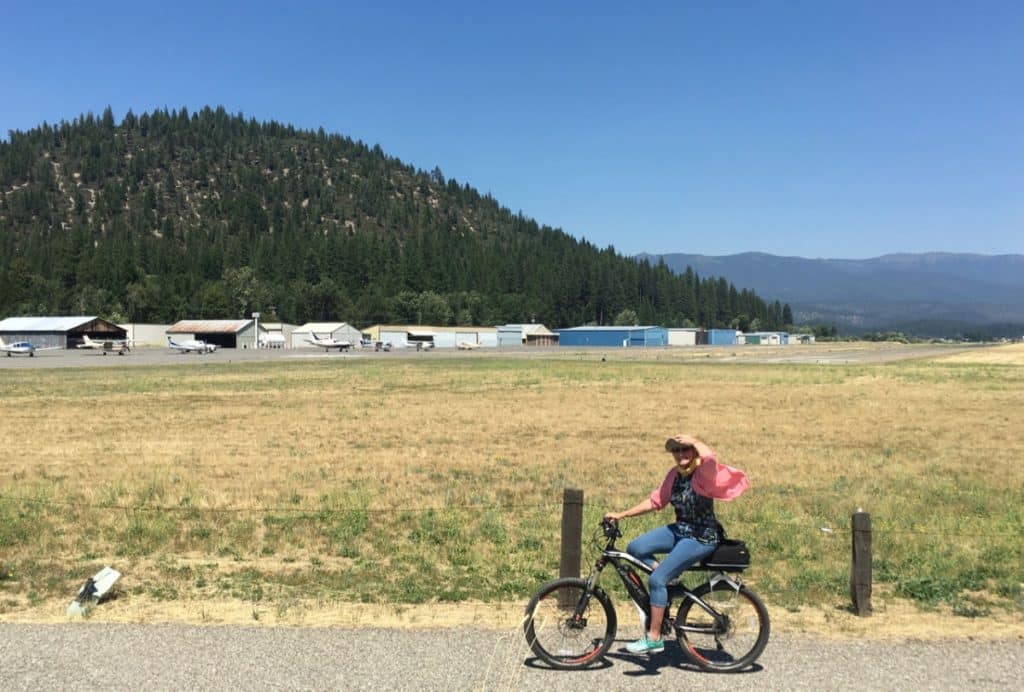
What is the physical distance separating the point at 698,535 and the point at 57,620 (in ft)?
22.0

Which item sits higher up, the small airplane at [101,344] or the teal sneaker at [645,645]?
the teal sneaker at [645,645]

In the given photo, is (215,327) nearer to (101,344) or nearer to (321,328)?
(101,344)

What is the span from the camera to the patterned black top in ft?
23.2

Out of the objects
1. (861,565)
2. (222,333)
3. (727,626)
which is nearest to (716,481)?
(727,626)

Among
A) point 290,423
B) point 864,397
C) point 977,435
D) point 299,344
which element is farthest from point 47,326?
point 977,435

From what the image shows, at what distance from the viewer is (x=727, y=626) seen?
281 inches

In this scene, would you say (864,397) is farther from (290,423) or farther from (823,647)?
(823,647)

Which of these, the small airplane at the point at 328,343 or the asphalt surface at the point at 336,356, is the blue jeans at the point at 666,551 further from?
the small airplane at the point at 328,343

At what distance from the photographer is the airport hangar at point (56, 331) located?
408ft

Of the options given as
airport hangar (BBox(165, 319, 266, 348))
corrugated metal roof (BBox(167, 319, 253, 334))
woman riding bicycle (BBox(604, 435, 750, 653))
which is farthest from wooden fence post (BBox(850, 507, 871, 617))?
corrugated metal roof (BBox(167, 319, 253, 334))

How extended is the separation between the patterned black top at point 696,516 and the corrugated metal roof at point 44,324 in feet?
449

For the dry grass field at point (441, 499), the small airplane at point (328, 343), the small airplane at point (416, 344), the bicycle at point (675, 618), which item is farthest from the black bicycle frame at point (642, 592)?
the small airplane at point (416, 344)

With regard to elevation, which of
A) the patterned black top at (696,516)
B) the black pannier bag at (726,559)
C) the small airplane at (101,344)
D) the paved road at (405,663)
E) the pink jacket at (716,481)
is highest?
the pink jacket at (716,481)

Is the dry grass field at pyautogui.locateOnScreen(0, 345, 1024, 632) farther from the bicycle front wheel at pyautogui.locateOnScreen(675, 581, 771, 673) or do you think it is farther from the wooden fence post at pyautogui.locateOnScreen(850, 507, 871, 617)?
the bicycle front wheel at pyautogui.locateOnScreen(675, 581, 771, 673)
